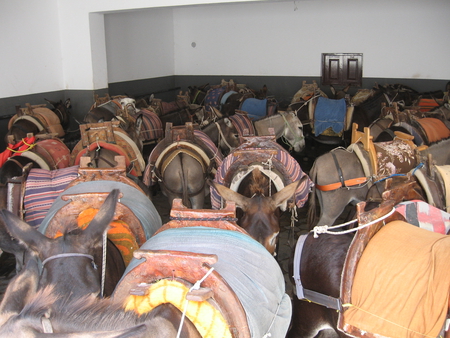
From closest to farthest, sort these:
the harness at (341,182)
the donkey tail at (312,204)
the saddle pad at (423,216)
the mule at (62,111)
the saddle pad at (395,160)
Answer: the saddle pad at (423,216)
the saddle pad at (395,160)
the harness at (341,182)
the donkey tail at (312,204)
the mule at (62,111)

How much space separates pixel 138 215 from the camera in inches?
91.0

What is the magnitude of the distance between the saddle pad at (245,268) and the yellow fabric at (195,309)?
109 mm

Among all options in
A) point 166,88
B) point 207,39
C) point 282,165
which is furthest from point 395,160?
point 207,39

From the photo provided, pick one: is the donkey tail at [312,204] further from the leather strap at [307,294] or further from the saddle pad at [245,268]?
the saddle pad at [245,268]

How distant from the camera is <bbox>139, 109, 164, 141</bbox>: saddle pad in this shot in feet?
20.6

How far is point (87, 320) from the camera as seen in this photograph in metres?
1.11

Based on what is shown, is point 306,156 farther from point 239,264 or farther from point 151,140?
point 239,264

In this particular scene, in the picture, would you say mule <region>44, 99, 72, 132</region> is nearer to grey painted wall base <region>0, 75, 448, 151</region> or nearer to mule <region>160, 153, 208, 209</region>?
grey painted wall base <region>0, 75, 448, 151</region>

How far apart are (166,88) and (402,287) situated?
36.1 ft

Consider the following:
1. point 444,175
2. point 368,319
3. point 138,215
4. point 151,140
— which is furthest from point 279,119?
point 368,319

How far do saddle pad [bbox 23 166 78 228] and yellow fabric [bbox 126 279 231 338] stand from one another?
186 centimetres

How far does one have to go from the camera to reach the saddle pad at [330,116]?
7230mm

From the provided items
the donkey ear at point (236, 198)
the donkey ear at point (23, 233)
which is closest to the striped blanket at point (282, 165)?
the donkey ear at point (236, 198)

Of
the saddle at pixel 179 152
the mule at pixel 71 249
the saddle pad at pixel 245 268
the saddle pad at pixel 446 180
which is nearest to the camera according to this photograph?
the saddle pad at pixel 245 268
